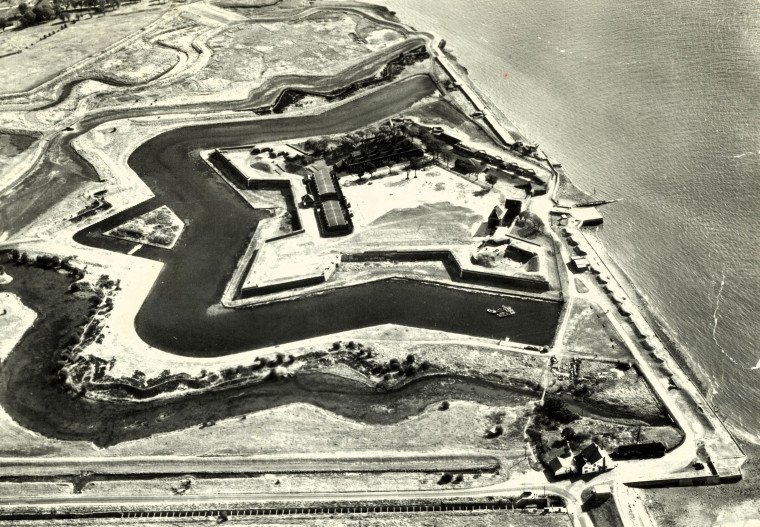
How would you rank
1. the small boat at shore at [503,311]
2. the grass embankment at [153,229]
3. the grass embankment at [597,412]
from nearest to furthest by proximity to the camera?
1. the grass embankment at [597,412]
2. the small boat at shore at [503,311]
3. the grass embankment at [153,229]

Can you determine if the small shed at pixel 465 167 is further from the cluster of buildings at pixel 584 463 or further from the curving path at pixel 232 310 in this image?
the cluster of buildings at pixel 584 463

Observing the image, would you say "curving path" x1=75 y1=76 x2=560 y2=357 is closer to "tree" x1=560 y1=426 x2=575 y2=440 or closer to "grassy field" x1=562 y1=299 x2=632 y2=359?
"grassy field" x1=562 y1=299 x2=632 y2=359

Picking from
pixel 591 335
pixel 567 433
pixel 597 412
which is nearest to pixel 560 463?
pixel 567 433

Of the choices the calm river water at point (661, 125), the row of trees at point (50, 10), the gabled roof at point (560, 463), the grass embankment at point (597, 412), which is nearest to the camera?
the gabled roof at point (560, 463)

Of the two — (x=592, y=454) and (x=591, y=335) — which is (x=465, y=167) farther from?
(x=592, y=454)

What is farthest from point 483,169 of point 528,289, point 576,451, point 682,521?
point 682,521

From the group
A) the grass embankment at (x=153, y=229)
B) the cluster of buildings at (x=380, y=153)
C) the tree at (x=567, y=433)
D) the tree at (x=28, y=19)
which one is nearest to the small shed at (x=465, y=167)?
the cluster of buildings at (x=380, y=153)

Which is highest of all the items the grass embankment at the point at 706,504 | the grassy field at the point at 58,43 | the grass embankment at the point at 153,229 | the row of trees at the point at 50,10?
the row of trees at the point at 50,10

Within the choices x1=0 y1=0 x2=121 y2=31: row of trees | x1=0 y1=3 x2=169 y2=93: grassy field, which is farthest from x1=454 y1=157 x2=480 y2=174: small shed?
x1=0 y1=0 x2=121 y2=31: row of trees
